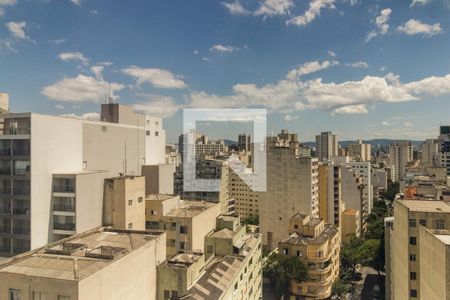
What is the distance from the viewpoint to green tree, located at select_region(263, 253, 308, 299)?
11.6 meters

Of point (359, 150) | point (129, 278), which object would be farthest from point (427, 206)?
point (359, 150)

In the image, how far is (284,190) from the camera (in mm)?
17031

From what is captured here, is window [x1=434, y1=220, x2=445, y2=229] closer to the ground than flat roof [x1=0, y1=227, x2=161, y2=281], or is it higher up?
higher up

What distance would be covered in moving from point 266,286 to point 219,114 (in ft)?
22.6

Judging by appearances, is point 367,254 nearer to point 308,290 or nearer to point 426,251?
point 308,290

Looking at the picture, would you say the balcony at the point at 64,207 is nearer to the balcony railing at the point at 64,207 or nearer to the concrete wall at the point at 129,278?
the balcony railing at the point at 64,207

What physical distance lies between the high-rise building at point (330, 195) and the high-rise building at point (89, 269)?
12.9 m

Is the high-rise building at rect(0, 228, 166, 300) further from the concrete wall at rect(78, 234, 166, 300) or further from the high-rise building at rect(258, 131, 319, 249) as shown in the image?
the high-rise building at rect(258, 131, 319, 249)

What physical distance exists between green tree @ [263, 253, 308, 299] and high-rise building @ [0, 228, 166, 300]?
5.86 meters

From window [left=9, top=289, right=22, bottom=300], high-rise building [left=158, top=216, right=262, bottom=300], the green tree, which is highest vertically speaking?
window [left=9, top=289, right=22, bottom=300]

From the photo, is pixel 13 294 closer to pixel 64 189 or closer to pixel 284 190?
pixel 64 189

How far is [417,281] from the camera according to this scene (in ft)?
25.5

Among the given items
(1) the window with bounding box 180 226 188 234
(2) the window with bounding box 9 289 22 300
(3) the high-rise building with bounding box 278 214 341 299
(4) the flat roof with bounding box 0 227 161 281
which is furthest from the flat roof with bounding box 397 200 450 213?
(2) the window with bounding box 9 289 22 300

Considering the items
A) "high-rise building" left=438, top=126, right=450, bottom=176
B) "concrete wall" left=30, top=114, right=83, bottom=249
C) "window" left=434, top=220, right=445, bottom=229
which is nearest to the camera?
"window" left=434, top=220, right=445, bottom=229
